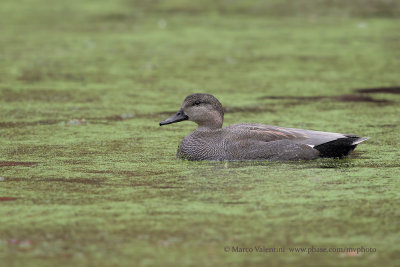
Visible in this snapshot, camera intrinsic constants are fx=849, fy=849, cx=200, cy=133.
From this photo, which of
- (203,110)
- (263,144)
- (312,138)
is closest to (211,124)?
(203,110)

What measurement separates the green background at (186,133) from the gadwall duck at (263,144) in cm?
10

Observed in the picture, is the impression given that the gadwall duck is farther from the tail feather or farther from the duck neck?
the duck neck

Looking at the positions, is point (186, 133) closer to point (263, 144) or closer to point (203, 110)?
point (203, 110)

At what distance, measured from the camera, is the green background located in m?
4.45

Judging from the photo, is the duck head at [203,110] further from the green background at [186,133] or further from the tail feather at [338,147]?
the tail feather at [338,147]

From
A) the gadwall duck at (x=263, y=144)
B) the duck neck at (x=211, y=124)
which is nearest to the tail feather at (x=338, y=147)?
the gadwall duck at (x=263, y=144)

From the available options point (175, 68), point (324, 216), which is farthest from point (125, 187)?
point (175, 68)

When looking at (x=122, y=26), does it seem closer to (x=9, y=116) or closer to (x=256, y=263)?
(x=9, y=116)

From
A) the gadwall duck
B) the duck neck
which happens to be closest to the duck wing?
the gadwall duck

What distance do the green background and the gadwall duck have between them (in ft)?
0.32

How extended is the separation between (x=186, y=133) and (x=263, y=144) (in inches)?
60.1

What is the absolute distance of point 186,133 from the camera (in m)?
7.84

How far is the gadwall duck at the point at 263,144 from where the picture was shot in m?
6.43

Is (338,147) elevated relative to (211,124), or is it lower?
lower
